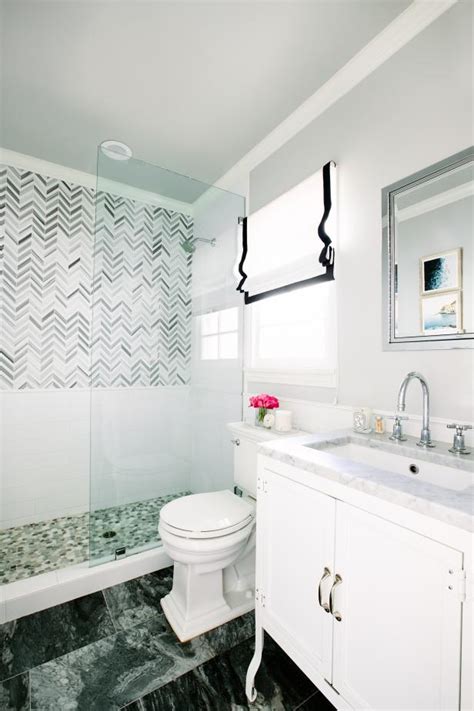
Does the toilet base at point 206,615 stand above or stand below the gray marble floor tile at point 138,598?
above

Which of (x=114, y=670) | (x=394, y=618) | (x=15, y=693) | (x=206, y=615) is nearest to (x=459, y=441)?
(x=394, y=618)

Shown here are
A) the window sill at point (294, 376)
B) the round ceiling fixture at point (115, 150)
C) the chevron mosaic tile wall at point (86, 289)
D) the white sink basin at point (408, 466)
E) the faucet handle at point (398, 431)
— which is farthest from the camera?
the chevron mosaic tile wall at point (86, 289)

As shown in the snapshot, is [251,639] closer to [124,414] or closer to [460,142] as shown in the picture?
[124,414]

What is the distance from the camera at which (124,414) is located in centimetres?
216

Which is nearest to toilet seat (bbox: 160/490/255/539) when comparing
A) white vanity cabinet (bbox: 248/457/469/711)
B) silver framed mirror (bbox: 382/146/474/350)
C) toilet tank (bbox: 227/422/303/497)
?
toilet tank (bbox: 227/422/303/497)

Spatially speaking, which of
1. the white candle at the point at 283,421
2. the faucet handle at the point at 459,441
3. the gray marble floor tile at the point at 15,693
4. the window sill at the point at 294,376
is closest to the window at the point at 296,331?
the window sill at the point at 294,376

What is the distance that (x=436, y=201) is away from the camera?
1.30 meters

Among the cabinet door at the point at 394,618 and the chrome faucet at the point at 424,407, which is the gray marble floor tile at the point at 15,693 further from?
the chrome faucet at the point at 424,407

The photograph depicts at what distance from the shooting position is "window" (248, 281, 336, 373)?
1780mm

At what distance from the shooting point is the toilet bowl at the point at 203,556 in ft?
4.80

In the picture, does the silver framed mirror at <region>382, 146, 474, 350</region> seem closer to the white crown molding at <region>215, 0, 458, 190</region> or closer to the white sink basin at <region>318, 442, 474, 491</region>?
the white sink basin at <region>318, 442, 474, 491</region>

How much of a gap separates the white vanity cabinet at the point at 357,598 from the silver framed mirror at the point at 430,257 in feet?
2.44

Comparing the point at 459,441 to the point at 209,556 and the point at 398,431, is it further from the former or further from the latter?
the point at 209,556

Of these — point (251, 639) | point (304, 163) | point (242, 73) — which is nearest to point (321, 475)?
point (251, 639)
